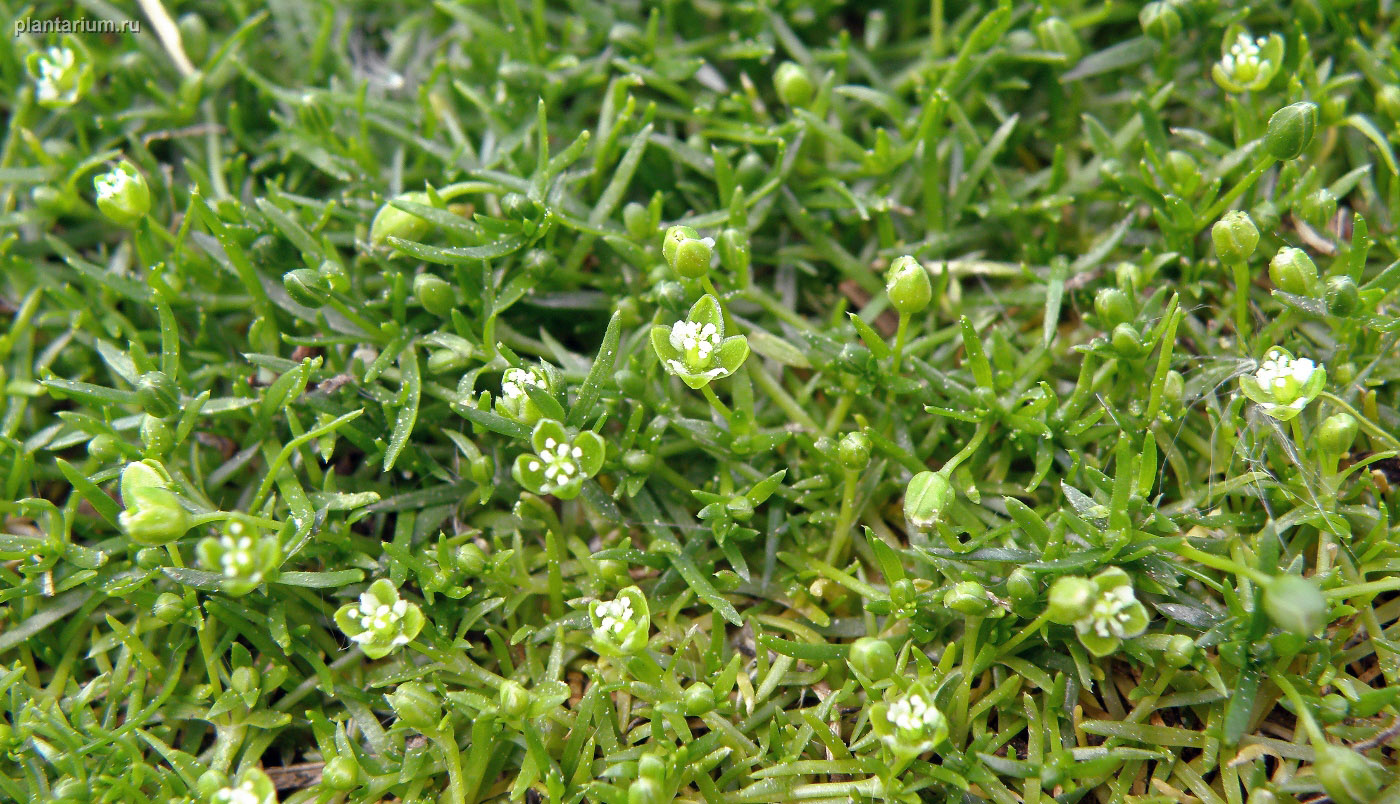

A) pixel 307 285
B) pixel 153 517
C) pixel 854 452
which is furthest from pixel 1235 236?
pixel 153 517

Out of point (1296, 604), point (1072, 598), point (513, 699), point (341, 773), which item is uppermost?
point (1296, 604)

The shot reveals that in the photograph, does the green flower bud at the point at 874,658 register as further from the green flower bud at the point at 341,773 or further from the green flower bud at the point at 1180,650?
the green flower bud at the point at 341,773

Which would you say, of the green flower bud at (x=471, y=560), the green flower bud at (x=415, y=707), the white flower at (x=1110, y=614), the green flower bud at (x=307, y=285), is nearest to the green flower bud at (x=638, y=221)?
the green flower bud at (x=307, y=285)

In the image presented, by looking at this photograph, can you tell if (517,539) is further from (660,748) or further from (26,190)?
(26,190)

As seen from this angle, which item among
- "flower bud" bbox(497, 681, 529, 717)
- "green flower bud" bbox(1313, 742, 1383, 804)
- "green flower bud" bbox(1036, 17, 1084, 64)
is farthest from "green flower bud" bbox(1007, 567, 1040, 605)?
"green flower bud" bbox(1036, 17, 1084, 64)

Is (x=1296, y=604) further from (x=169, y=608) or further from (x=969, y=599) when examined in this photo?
(x=169, y=608)

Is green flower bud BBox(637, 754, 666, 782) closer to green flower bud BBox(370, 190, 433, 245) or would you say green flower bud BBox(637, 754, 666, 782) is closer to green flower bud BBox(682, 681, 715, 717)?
green flower bud BBox(682, 681, 715, 717)
